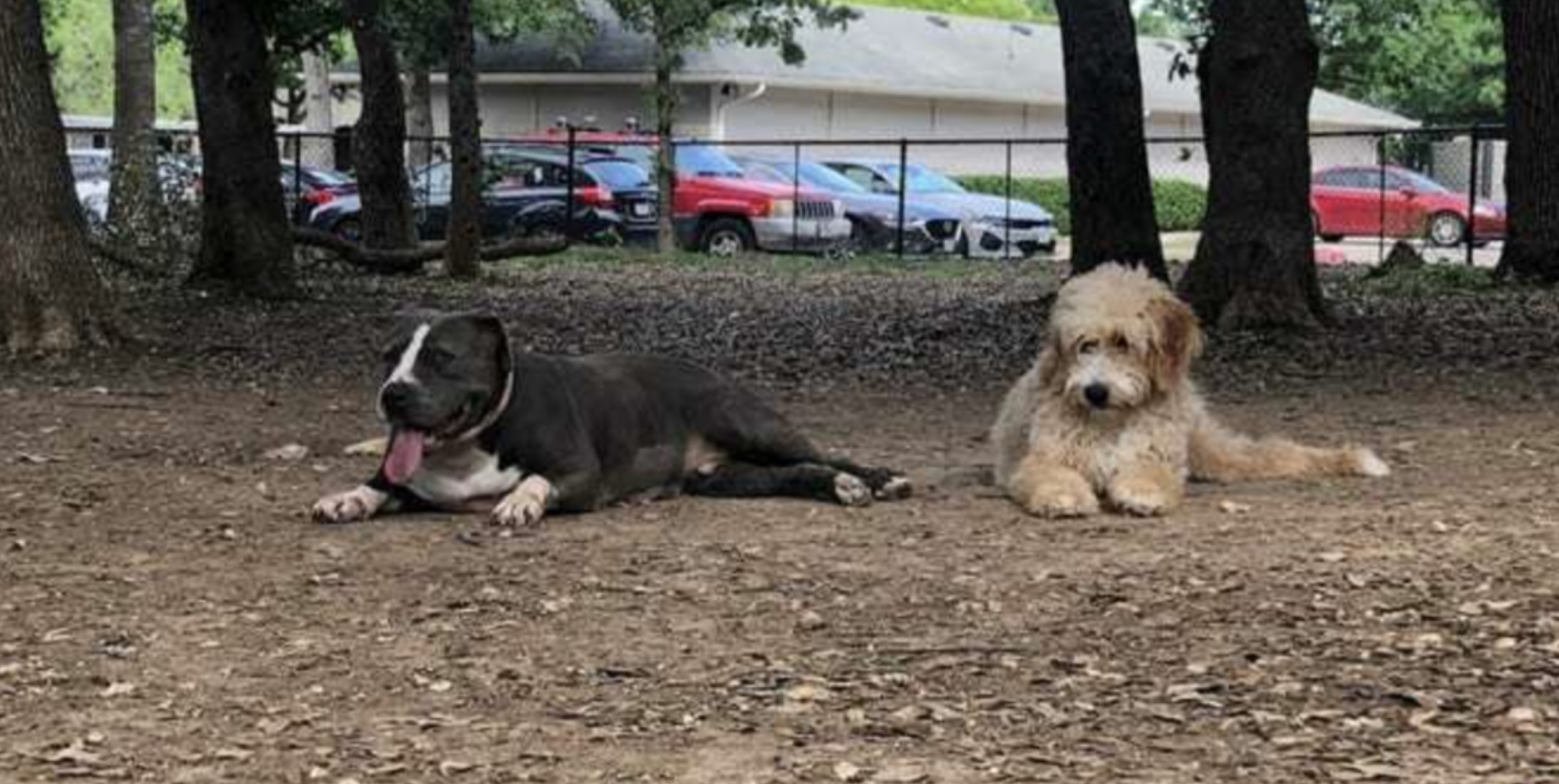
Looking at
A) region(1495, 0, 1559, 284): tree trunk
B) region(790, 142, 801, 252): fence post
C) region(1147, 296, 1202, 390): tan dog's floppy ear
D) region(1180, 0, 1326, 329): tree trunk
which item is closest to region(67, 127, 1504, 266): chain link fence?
region(790, 142, 801, 252): fence post

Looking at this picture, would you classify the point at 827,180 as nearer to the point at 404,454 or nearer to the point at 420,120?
the point at 420,120

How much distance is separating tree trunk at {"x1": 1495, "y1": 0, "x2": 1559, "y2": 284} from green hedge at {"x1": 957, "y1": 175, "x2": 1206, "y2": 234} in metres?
19.2

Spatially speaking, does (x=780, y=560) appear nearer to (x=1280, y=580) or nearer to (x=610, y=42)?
(x=1280, y=580)

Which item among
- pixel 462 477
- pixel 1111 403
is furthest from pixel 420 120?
pixel 1111 403

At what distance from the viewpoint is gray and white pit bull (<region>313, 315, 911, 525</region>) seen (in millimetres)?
6254

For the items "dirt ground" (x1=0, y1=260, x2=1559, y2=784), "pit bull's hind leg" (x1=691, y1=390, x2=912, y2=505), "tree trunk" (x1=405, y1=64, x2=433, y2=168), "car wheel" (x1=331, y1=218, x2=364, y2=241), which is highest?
"tree trunk" (x1=405, y1=64, x2=433, y2=168)

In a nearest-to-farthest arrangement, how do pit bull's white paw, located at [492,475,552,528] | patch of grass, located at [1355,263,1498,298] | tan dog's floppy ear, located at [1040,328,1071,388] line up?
pit bull's white paw, located at [492,475,552,528]
tan dog's floppy ear, located at [1040,328,1071,388]
patch of grass, located at [1355,263,1498,298]

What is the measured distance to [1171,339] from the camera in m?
6.55

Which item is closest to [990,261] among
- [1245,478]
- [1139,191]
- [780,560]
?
[1139,191]

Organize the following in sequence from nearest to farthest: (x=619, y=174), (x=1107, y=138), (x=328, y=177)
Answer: (x=1107, y=138) < (x=619, y=174) < (x=328, y=177)

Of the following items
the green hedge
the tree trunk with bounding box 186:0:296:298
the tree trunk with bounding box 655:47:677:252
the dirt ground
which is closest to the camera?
the dirt ground

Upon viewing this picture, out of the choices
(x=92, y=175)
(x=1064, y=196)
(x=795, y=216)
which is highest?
(x=92, y=175)

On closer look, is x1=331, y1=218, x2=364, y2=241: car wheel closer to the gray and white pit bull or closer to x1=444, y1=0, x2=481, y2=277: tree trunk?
x1=444, y1=0, x2=481, y2=277: tree trunk

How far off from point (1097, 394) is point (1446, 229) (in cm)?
2533
